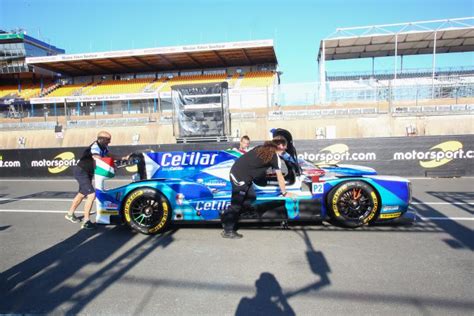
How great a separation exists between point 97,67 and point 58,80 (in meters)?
7.22

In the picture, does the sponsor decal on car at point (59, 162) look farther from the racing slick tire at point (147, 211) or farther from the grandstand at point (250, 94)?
the racing slick tire at point (147, 211)

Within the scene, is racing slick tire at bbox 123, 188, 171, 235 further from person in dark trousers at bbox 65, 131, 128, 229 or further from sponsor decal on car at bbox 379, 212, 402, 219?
sponsor decal on car at bbox 379, 212, 402, 219

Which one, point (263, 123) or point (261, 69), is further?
point (261, 69)

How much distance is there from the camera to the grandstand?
15484 millimetres

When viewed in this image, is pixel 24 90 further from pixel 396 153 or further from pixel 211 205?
pixel 211 205

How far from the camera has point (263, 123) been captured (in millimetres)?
16375

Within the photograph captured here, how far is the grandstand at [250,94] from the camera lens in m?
15.5

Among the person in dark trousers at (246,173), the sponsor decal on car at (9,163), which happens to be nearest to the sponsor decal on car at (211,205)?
the person in dark trousers at (246,173)

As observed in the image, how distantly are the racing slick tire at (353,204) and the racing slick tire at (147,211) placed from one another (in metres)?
2.44

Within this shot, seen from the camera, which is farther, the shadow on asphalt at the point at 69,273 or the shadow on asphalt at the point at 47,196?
the shadow on asphalt at the point at 47,196

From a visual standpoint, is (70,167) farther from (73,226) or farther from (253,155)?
(253,155)

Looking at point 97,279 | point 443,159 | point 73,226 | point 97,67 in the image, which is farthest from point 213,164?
point 97,67

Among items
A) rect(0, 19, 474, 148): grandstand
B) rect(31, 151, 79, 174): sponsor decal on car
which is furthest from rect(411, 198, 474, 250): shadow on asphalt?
rect(31, 151, 79, 174): sponsor decal on car

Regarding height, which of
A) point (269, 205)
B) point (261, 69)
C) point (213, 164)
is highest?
point (261, 69)
